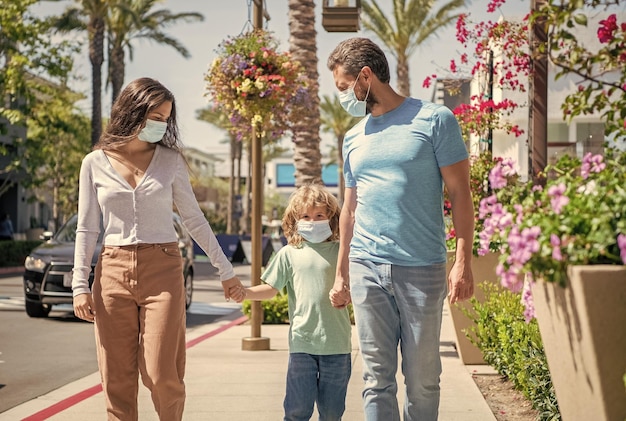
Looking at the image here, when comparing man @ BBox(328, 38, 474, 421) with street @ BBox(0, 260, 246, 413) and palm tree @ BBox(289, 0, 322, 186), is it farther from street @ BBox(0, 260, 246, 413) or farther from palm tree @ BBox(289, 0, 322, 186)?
palm tree @ BBox(289, 0, 322, 186)

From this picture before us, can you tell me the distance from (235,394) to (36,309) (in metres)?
8.57

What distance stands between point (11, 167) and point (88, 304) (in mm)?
28809

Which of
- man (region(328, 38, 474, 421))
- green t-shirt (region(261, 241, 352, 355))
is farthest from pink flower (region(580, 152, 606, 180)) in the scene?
green t-shirt (region(261, 241, 352, 355))

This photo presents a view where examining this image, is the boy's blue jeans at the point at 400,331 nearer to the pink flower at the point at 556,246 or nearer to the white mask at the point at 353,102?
the white mask at the point at 353,102

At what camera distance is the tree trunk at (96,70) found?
3766 centimetres

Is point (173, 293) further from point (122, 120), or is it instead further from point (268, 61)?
point (268, 61)

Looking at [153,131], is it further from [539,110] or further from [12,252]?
[12,252]

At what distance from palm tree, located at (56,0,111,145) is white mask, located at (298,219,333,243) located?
3160cm

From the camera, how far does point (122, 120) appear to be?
16.5ft

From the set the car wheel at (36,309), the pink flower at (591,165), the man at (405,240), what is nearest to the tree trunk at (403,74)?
the car wheel at (36,309)

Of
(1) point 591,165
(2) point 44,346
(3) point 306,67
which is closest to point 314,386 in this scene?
(1) point 591,165

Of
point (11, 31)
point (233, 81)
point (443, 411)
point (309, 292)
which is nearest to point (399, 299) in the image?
point (309, 292)

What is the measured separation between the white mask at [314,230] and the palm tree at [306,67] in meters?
12.3

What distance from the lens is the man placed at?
4.78 m
